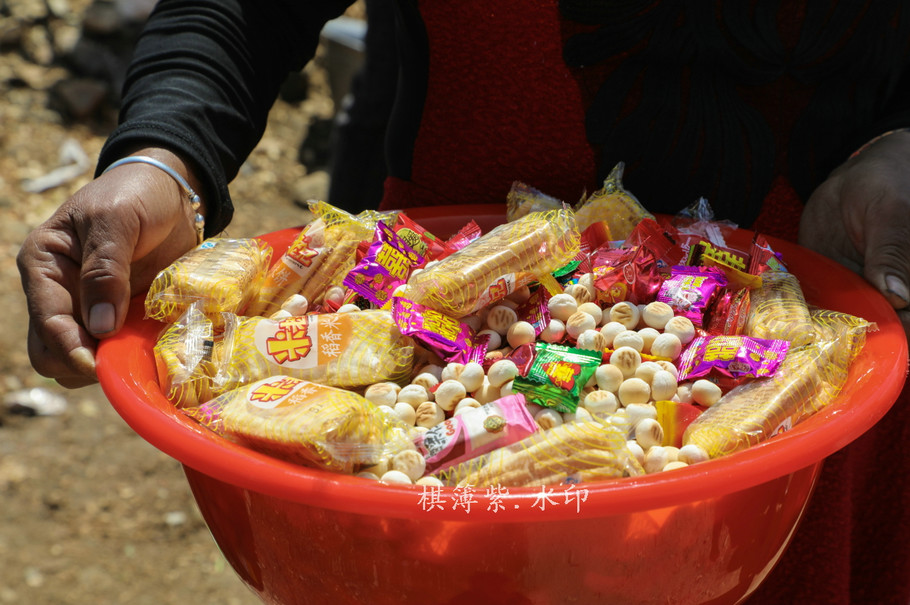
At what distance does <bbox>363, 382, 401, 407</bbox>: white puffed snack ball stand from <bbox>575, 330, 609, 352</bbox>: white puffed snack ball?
8.6 inches

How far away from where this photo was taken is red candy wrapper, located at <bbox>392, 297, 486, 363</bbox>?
880 millimetres

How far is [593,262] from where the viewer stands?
104cm

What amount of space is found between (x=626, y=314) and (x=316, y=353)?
0.37 m

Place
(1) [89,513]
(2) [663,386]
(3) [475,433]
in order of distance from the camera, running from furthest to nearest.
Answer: (1) [89,513] → (2) [663,386] → (3) [475,433]

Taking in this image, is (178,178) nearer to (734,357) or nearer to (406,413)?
(406,413)

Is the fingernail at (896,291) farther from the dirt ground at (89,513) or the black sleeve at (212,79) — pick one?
the dirt ground at (89,513)

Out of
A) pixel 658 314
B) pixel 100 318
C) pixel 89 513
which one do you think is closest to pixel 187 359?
pixel 100 318

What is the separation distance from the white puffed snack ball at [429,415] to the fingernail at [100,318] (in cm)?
36

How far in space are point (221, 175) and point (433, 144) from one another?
336 millimetres

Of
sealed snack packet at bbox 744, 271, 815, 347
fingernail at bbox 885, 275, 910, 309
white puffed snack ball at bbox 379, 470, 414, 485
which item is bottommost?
white puffed snack ball at bbox 379, 470, 414, 485

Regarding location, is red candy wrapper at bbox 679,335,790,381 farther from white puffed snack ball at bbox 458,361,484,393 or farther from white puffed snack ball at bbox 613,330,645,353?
white puffed snack ball at bbox 458,361,484,393

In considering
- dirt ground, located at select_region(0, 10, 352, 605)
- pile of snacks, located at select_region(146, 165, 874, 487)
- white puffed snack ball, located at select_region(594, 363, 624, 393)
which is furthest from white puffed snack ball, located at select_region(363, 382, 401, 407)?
dirt ground, located at select_region(0, 10, 352, 605)

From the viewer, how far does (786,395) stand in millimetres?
805

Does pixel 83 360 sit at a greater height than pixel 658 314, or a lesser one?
lesser
